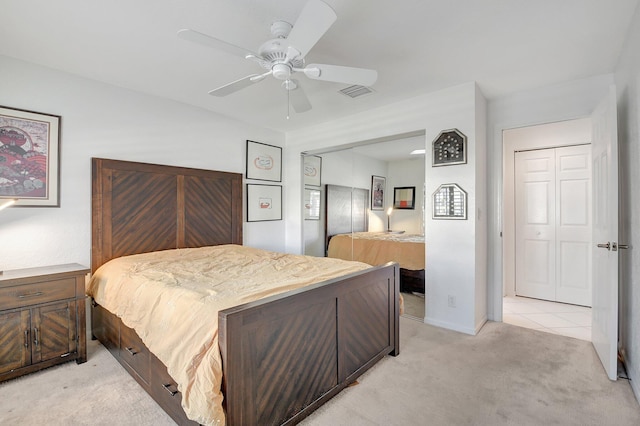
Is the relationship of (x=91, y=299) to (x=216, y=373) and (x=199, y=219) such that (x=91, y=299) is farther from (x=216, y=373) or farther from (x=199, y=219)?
(x=216, y=373)

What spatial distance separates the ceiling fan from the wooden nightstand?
193cm

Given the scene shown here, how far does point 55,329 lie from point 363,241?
3125 millimetres

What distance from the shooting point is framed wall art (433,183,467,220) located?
3.13 m

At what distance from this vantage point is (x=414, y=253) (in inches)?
141

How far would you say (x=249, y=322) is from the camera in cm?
150

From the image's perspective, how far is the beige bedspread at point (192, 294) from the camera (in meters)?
1.42

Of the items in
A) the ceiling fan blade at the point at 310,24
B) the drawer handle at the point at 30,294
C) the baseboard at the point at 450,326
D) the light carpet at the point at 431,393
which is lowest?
the light carpet at the point at 431,393

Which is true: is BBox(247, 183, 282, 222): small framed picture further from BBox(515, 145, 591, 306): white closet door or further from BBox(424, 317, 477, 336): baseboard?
BBox(515, 145, 591, 306): white closet door

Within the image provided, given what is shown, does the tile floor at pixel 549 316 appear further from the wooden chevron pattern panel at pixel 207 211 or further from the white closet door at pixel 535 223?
the wooden chevron pattern panel at pixel 207 211

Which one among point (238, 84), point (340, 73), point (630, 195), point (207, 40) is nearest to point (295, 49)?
point (340, 73)

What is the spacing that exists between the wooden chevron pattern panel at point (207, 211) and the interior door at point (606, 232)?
3.77 meters

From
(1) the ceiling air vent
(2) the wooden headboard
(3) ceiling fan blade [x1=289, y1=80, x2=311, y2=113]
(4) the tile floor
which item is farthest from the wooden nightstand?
(4) the tile floor

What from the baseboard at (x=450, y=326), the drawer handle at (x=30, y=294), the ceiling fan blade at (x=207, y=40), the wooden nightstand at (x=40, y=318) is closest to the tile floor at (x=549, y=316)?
the baseboard at (x=450, y=326)

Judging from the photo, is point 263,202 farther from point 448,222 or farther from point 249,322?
point 249,322
